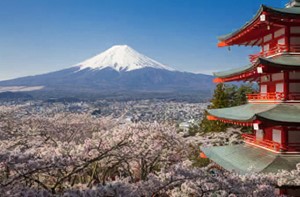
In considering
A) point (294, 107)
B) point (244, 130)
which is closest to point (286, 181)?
→ point (294, 107)

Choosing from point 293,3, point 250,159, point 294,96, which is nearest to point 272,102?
point 294,96

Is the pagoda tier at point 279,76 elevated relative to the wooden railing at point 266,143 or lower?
elevated

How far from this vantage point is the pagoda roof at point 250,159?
449 inches

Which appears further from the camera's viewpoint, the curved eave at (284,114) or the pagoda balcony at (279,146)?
the pagoda balcony at (279,146)

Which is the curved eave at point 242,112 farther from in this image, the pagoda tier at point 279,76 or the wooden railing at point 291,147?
the wooden railing at point 291,147

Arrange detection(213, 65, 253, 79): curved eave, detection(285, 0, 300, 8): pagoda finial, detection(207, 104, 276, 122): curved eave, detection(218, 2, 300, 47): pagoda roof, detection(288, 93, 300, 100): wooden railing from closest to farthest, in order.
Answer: detection(218, 2, 300, 47): pagoda roof → detection(288, 93, 300, 100): wooden railing → detection(207, 104, 276, 122): curved eave → detection(285, 0, 300, 8): pagoda finial → detection(213, 65, 253, 79): curved eave

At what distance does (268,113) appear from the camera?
39.4 feet

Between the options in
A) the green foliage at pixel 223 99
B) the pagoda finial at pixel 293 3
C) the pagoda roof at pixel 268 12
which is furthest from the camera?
the green foliage at pixel 223 99

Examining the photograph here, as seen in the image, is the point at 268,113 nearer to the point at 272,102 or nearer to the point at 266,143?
the point at 272,102

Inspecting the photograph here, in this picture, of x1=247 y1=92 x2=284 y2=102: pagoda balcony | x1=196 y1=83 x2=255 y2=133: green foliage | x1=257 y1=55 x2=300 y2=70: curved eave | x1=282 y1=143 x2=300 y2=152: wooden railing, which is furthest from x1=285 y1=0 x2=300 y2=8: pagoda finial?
x1=196 y1=83 x2=255 y2=133: green foliage

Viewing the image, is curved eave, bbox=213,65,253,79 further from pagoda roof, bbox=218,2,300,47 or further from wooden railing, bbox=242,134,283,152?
wooden railing, bbox=242,134,283,152

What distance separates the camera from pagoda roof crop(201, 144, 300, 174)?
1141cm

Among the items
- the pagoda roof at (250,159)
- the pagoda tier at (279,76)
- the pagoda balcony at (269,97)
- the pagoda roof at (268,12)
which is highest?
the pagoda roof at (268,12)

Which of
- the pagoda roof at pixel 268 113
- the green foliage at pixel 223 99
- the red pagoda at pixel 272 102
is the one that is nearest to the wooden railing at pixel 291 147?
the red pagoda at pixel 272 102
